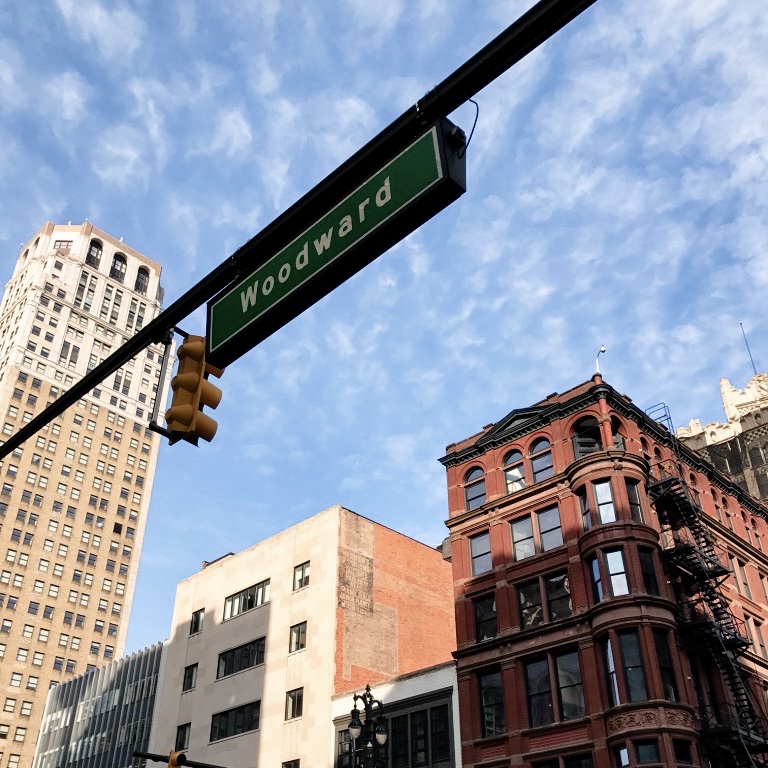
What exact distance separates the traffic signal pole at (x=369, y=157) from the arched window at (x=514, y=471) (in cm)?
3696

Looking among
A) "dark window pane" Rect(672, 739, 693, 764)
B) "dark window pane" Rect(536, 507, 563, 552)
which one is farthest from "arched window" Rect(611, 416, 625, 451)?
"dark window pane" Rect(672, 739, 693, 764)

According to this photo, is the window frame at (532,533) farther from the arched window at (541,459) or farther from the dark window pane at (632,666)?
the dark window pane at (632,666)

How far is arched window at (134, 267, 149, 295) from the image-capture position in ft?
538

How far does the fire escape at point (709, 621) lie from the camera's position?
35781mm

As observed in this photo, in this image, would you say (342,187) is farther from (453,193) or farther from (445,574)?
(445,574)

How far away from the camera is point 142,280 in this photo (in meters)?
166

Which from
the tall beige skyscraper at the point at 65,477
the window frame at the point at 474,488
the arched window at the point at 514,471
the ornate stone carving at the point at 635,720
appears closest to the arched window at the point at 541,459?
the arched window at the point at 514,471

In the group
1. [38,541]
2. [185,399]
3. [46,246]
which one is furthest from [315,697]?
[46,246]

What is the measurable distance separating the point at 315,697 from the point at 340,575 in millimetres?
7016

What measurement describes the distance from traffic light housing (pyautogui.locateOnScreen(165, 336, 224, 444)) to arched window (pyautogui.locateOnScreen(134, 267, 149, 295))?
162 meters

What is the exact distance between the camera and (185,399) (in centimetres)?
791

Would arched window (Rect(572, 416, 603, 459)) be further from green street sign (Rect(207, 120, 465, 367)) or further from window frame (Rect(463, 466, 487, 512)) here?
green street sign (Rect(207, 120, 465, 367))

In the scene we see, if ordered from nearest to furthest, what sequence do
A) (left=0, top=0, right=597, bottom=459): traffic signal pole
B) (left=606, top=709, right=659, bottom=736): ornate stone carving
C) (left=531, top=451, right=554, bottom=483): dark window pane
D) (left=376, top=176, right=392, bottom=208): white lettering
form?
(left=0, top=0, right=597, bottom=459): traffic signal pole
(left=376, top=176, right=392, bottom=208): white lettering
(left=606, top=709, right=659, bottom=736): ornate stone carving
(left=531, top=451, right=554, bottom=483): dark window pane

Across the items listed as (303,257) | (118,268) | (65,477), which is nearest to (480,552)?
(303,257)
